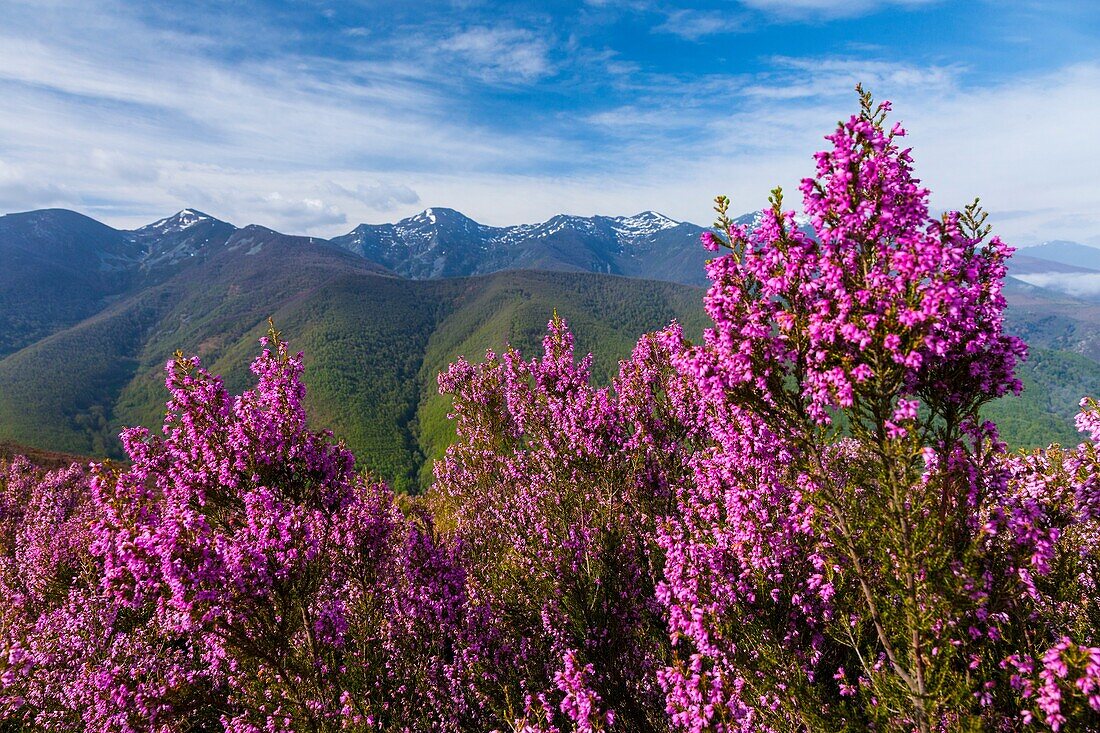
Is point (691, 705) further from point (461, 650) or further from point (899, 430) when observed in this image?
point (461, 650)

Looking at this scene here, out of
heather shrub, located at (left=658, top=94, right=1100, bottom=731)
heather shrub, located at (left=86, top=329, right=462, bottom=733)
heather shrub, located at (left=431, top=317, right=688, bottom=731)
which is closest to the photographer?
heather shrub, located at (left=658, top=94, right=1100, bottom=731)

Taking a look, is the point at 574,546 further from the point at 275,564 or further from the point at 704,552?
the point at 275,564

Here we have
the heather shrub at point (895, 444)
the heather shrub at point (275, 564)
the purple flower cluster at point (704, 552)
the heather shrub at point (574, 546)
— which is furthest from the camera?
the heather shrub at point (574, 546)

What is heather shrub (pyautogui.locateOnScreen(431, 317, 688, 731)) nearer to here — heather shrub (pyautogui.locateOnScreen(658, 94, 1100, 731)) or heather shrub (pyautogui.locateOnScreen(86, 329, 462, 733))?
heather shrub (pyautogui.locateOnScreen(86, 329, 462, 733))

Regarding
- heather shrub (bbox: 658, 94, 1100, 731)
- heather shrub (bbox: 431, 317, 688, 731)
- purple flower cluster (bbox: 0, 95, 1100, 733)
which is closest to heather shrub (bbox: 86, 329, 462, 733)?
purple flower cluster (bbox: 0, 95, 1100, 733)

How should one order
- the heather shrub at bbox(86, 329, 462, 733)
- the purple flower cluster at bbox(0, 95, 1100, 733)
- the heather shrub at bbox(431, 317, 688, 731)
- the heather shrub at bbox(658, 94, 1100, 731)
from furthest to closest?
1. the heather shrub at bbox(431, 317, 688, 731)
2. the heather shrub at bbox(86, 329, 462, 733)
3. the purple flower cluster at bbox(0, 95, 1100, 733)
4. the heather shrub at bbox(658, 94, 1100, 731)

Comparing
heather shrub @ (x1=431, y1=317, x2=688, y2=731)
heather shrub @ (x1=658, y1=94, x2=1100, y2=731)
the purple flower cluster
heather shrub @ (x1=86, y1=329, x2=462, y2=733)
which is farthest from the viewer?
heather shrub @ (x1=431, y1=317, x2=688, y2=731)

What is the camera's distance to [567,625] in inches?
433

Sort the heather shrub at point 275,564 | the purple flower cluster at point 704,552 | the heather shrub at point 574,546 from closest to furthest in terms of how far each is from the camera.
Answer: the purple flower cluster at point 704,552
the heather shrub at point 275,564
the heather shrub at point 574,546

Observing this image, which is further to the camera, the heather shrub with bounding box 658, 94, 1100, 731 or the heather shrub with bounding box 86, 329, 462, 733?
the heather shrub with bounding box 86, 329, 462, 733

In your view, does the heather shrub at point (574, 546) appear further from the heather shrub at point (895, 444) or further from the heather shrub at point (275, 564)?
the heather shrub at point (895, 444)

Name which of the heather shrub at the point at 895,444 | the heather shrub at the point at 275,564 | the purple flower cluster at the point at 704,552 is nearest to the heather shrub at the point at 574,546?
the purple flower cluster at the point at 704,552

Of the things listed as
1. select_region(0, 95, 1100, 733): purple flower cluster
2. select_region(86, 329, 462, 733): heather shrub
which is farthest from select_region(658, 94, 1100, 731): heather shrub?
select_region(86, 329, 462, 733): heather shrub

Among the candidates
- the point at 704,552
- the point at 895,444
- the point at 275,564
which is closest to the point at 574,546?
the point at 704,552
